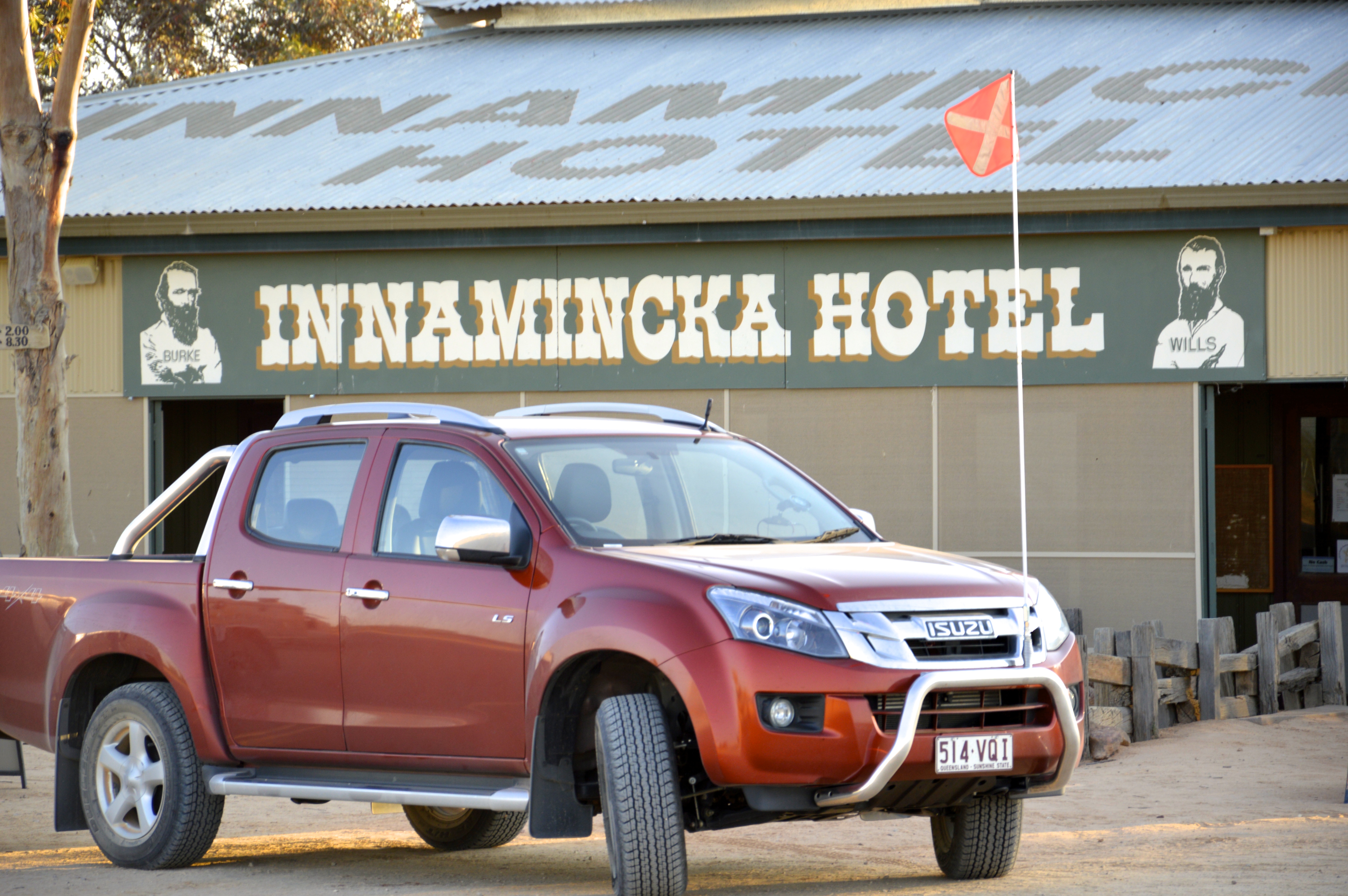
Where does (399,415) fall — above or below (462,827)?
above

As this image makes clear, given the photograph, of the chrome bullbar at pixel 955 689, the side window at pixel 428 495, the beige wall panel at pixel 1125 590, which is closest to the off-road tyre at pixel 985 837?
the chrome bullbar at pixel 955 689

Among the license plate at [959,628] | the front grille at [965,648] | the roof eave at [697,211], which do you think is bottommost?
the front grille at [965,648]

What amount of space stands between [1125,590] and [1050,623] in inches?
327

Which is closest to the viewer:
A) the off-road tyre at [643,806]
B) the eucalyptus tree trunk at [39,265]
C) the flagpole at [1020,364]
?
the off-road tyre at [643,806]

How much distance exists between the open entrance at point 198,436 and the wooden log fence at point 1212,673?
10756mm

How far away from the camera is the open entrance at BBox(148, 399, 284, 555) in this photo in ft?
62.8

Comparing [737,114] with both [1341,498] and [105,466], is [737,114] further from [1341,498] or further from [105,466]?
[1341,498]

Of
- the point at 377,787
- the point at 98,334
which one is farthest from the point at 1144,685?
the point at 98,334

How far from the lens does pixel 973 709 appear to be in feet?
18.6

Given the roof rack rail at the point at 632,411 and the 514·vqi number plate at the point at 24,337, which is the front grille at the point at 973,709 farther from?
the 514·vqi number plate at the point at 24,337

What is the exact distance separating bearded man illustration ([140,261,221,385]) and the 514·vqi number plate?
3.01 meters

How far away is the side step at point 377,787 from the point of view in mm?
6098

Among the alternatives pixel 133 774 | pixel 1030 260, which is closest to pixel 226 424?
pixel 1030 260

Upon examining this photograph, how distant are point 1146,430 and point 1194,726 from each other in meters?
3.35
